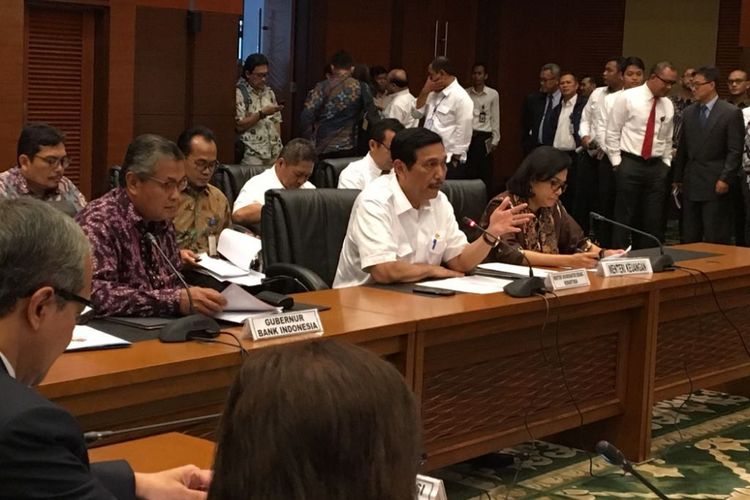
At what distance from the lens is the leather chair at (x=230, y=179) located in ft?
20.2

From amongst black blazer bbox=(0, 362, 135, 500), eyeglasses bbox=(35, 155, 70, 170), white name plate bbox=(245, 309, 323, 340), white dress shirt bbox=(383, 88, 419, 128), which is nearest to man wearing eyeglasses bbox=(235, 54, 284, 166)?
white dress shirt bbox=(383, 88, 419, 128)

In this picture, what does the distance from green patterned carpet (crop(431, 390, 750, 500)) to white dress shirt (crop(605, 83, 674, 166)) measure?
4.01 meters

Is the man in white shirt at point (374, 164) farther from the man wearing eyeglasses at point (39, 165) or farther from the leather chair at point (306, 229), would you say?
the man wearing eyeglasses at point (39, 165)

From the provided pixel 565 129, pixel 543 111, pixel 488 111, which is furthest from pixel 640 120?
pixel 488 111

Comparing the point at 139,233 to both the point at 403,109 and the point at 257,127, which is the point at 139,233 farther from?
the point at 403,109

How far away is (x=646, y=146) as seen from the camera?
8.65 m

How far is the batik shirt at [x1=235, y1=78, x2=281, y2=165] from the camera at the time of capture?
8680 millimetres

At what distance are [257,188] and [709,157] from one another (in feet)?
13.0

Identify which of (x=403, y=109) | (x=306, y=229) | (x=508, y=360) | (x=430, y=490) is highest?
(x=403, y=109)

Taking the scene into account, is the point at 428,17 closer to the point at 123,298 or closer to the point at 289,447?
the point at 123,298

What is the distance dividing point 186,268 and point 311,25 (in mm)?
8174

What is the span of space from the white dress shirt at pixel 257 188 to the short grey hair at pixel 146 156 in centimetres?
226

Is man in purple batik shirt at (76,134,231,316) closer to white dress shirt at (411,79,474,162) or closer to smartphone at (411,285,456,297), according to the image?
smartphone at (411,285,456,297)

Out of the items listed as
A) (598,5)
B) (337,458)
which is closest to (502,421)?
(337,458)
